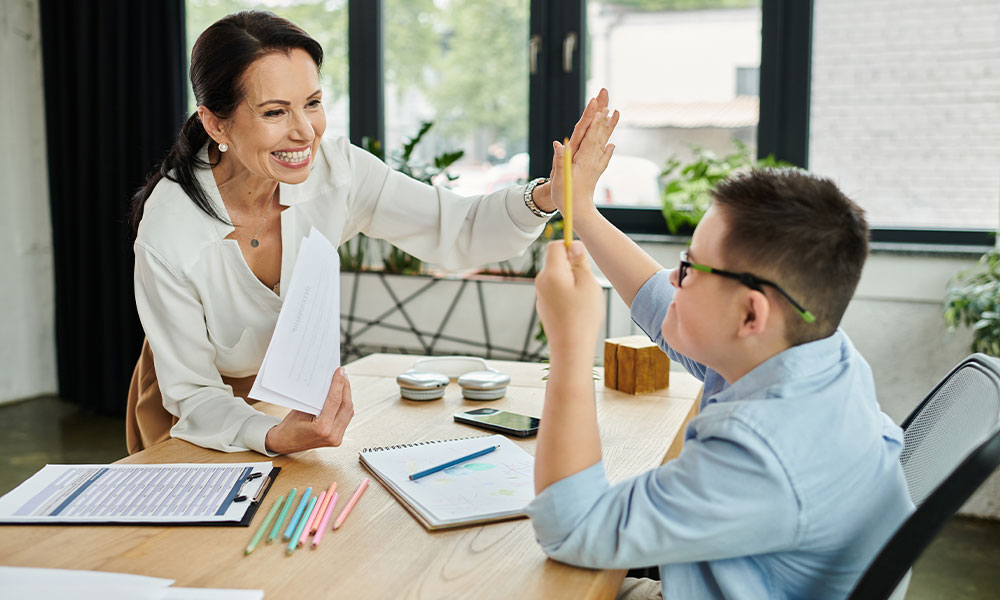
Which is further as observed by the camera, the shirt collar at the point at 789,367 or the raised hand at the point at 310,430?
the raised hand at the point at 310,430

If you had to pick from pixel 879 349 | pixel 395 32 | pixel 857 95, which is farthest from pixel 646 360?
pixel 395 32

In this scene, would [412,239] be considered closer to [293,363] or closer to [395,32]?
[293,363]

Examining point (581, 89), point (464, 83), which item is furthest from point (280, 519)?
point (464, 83)

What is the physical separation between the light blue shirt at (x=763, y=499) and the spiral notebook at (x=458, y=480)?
16 centimetres

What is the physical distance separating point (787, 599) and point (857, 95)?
2.63m

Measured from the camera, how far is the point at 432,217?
182cm

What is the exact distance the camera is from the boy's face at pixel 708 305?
3.04ft

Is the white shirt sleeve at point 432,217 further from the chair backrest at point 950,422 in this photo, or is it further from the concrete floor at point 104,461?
the concrete floor at point 104,461

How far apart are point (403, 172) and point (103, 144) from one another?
5.27 feet

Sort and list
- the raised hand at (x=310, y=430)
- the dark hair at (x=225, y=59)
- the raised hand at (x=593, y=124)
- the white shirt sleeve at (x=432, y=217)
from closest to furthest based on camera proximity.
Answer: the raised hand at (x=310, y=430) → the raised hand at (x=593, y=124) → the dark hair at (x=225, y=59) → the white shirt sleeve at (x=432, y=217)

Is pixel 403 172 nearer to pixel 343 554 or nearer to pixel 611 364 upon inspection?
pixel 611 364

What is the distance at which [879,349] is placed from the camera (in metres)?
2.98

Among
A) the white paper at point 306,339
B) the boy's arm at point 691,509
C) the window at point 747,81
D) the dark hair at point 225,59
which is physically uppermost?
the window at point 747,81

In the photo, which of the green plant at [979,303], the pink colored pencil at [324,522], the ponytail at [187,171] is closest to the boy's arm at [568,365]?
the pink colored pencil at [324,522]
